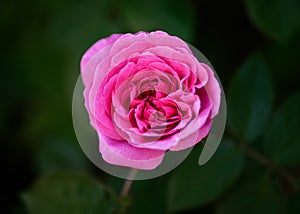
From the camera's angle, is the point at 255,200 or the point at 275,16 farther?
the point at 275,16

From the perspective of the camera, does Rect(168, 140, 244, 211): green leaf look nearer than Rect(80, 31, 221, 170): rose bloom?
No

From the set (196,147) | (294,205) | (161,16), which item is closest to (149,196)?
(196,147)

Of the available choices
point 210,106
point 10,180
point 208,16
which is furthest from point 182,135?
point 10,180

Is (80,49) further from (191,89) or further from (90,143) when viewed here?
(191,89)

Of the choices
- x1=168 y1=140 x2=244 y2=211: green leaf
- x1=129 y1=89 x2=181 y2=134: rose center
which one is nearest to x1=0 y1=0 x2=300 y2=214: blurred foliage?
x1=168 y1=140 x2=244 y2=211: green leaf

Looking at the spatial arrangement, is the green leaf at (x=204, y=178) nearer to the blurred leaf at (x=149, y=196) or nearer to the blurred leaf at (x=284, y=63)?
the blurred leaf at (x=149, y=196)

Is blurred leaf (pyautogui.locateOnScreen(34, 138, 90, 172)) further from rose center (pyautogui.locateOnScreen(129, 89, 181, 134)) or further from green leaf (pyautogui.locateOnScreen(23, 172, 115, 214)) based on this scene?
rose center (pyautogui.locateOnScreen(129, 89, 181, 134))

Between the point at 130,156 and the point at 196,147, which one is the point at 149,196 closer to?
the point at 196,147
